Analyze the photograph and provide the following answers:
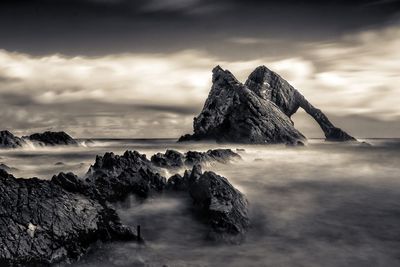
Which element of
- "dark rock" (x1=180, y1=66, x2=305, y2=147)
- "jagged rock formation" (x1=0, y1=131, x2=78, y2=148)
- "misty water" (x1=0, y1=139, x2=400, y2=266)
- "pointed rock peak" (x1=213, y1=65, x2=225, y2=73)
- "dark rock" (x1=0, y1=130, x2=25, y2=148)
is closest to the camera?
"misty water" (x1=0, y1=139, x2=400, y2=266)

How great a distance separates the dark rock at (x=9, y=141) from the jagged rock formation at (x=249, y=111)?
38.5 meters

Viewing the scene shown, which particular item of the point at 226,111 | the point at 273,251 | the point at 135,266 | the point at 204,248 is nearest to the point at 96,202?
→ the point at 135,266

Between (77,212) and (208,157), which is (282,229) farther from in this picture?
(208,157)

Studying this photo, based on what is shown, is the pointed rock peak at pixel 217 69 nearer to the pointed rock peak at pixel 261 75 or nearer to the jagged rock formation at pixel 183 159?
the pointed rock peak at pixel 261 75

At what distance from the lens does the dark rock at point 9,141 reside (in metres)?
66.7

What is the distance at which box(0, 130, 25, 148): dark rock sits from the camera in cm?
6669

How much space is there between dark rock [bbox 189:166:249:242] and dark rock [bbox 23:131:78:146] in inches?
2211

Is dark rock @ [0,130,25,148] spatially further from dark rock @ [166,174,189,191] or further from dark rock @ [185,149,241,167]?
dark rock @ [166,174,189,191]

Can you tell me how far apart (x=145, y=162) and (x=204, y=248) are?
911 cm

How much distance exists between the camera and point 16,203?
1480cm

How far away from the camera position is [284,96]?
100 m

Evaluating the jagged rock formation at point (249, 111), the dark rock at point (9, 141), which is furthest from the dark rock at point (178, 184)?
the jagged rock formation at point (249, 111)

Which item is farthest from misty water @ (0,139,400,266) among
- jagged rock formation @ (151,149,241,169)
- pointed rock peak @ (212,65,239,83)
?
pointed rock peak @ (212,65,239,83)

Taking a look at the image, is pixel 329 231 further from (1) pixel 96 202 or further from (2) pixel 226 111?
(2) pixel 226 111
